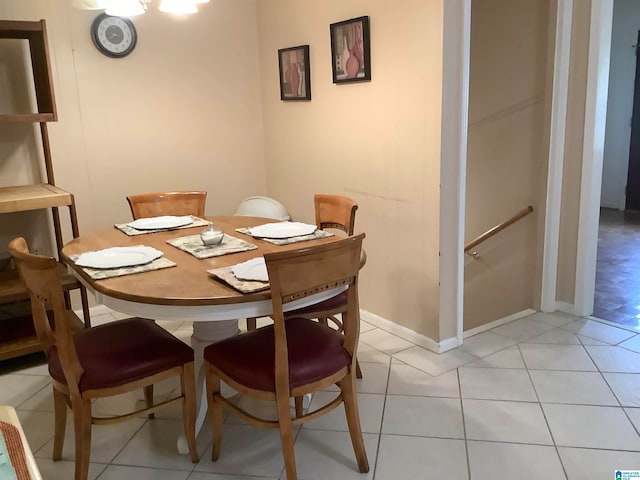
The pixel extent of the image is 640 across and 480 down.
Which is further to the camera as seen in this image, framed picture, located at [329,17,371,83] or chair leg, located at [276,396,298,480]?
framed picture, located at [329,17,371,83]

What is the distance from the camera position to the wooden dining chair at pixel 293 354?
176cm

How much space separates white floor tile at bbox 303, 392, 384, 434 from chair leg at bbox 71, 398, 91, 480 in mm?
854

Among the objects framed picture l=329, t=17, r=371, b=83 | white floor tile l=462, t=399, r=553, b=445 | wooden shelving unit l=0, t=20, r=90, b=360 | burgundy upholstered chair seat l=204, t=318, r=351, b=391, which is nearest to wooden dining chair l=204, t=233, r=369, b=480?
burgundy upholstered chair seat l=204, t=318, r=351, b=391

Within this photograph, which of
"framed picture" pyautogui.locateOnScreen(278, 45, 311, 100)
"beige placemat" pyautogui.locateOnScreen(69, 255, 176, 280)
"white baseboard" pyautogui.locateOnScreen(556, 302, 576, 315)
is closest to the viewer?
"beige placemat" pyautogui.locateOnScreen(69, 255, 176, 280)

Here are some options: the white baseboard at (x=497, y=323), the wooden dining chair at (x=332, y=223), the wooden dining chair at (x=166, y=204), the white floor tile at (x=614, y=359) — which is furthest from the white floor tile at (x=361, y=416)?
the wooden dining chair at (x=166, y=204)

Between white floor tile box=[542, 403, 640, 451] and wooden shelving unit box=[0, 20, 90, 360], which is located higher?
wooden shelving unit box=[0, 20, 90, 360]

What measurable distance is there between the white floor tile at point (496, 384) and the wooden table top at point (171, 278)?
3.15 ft

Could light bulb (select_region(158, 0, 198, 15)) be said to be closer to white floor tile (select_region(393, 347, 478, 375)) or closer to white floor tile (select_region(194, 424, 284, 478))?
white floor tile (select_region(194, 424, 284, 478))

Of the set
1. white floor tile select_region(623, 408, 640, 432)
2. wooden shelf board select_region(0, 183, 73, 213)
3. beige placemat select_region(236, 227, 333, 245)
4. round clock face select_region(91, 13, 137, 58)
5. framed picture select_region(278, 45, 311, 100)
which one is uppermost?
round clock face select_region(91, 13, 137, 58)

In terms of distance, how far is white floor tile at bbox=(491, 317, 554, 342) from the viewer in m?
3.14

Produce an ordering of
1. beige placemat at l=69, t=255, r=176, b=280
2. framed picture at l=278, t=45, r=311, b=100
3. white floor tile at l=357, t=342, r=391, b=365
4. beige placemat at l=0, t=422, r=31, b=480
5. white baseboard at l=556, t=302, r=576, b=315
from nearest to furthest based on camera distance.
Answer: beige placemat at l=0, t=422, r=31, b=480
beige placemat at l=69, t=255, r=176, b=280
white floor tile at l=357, t=342, r=391, b=365
white baseboard at l=556, t=302, r=576, b=315
framed picture at l=278, t=45, r=311, b=100

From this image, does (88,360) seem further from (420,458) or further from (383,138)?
(383,138)

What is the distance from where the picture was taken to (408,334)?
3156 mm

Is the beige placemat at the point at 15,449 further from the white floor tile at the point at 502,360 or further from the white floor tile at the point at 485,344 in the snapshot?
the white floor tile at the point at 485,344
